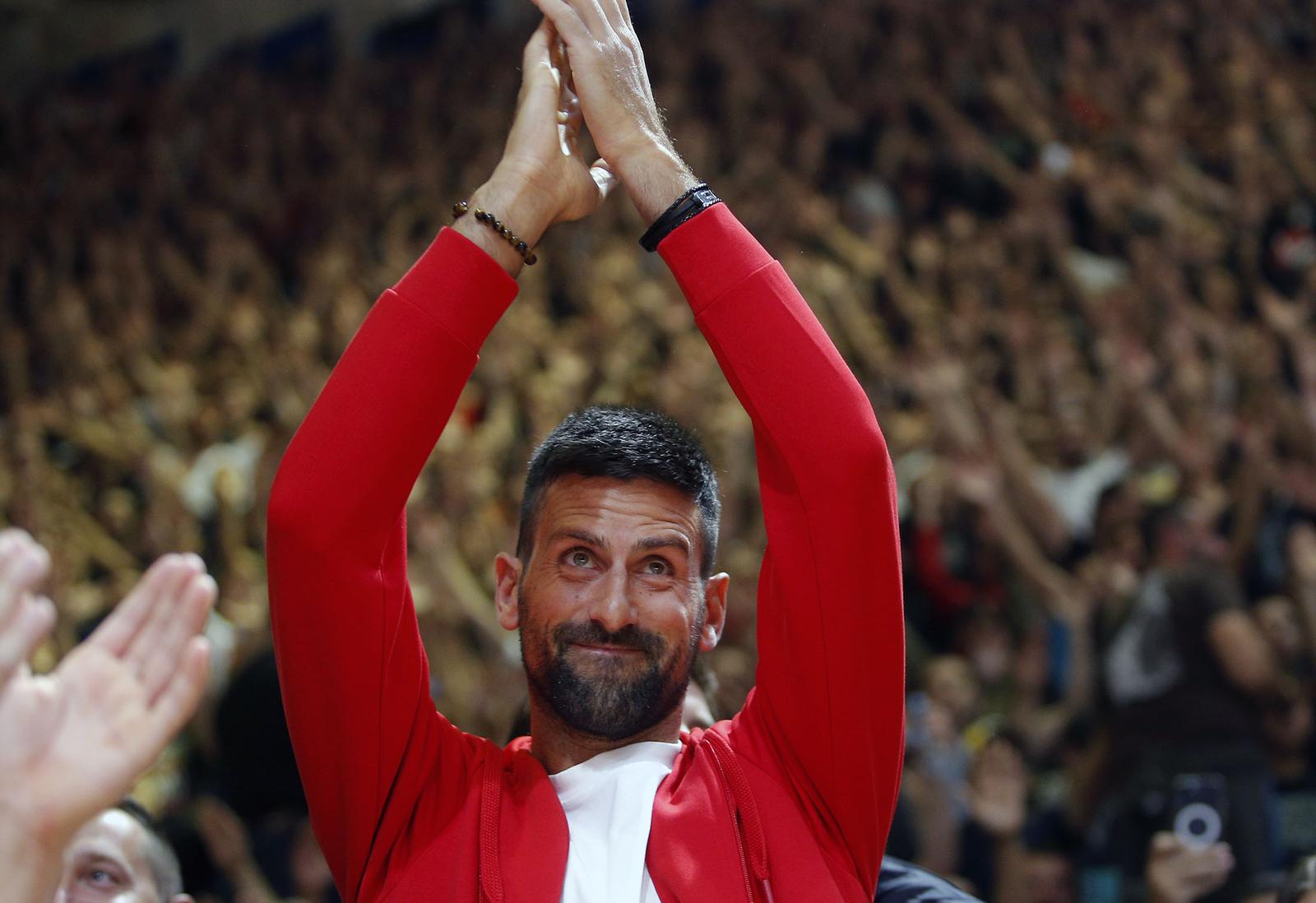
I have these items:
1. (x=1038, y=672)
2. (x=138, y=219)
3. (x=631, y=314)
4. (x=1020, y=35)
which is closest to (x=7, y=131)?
(x=138, y=219)

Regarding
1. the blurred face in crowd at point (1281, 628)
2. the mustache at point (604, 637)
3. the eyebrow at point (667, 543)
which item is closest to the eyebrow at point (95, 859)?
the mustache at point (604, 637)

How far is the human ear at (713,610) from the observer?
1.53 m

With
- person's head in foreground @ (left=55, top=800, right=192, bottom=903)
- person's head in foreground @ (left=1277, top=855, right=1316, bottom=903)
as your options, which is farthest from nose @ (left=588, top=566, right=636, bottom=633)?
person's head in foreground @ (left=1277, top=855, right=1316, bottom=903)

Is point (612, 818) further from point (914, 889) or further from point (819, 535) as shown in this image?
point (914, 889)

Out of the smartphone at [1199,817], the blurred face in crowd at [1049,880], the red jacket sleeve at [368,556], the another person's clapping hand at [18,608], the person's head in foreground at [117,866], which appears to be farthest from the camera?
the blurred face in crowd at [1049,880]

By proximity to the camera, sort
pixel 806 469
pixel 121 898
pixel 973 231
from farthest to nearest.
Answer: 1. pixel 973 231
2. pixel 121 898
3. pixel 806 469

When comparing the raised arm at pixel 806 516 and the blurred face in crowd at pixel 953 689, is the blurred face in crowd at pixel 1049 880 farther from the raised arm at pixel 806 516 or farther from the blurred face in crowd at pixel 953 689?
the raised arm at pixel 806 516

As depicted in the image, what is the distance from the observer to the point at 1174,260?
4.89 m

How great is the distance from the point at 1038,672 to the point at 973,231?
2.55 meters

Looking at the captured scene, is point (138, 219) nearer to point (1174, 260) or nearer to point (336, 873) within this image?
point (1174, 260)

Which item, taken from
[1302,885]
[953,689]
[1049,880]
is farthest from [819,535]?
[953,689]

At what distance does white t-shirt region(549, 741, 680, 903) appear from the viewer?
1.34 m

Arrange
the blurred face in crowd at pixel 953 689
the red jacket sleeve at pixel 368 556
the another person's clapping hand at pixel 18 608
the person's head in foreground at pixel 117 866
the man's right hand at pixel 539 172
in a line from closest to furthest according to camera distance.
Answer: the another person's clapping hand at pixel 18 608, the red jacket sleeve at pixel 368 556, the man's right hand at pixel 539 172, the person's head in foreground at pixel 117 866, the blurred face in crowd at pixel 953 689

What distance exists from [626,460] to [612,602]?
0.55 ft
